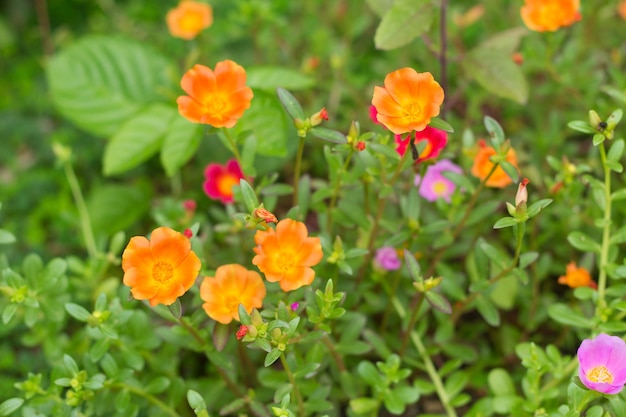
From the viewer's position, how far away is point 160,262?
1.27m

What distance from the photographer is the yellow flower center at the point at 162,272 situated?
4.10ft

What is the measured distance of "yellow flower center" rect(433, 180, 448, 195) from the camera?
1829 millimetres

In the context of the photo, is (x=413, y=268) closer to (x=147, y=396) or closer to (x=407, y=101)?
(x=407, y=101)

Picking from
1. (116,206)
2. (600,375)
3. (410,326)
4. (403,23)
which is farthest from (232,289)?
(116,206)

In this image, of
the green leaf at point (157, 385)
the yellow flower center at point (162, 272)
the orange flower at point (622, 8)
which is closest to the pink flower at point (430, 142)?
the yellow flower center at point (162, 272)

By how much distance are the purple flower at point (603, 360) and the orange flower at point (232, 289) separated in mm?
583

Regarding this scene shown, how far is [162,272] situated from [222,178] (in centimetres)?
59

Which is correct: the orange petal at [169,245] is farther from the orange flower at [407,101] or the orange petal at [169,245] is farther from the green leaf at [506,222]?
the green leaf at [506,222]

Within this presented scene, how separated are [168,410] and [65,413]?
0.71 feet

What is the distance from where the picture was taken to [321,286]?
60.5 inches

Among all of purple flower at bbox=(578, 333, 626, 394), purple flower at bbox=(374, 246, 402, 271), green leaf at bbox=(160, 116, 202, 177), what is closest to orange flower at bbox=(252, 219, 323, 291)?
purple flower at bbox=(374, 246, 402, 271)

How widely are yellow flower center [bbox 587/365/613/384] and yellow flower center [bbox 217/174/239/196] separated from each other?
916 mm

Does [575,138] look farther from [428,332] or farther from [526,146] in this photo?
[428,332]

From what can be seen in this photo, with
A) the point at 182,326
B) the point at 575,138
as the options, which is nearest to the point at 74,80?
the point at 182,326
